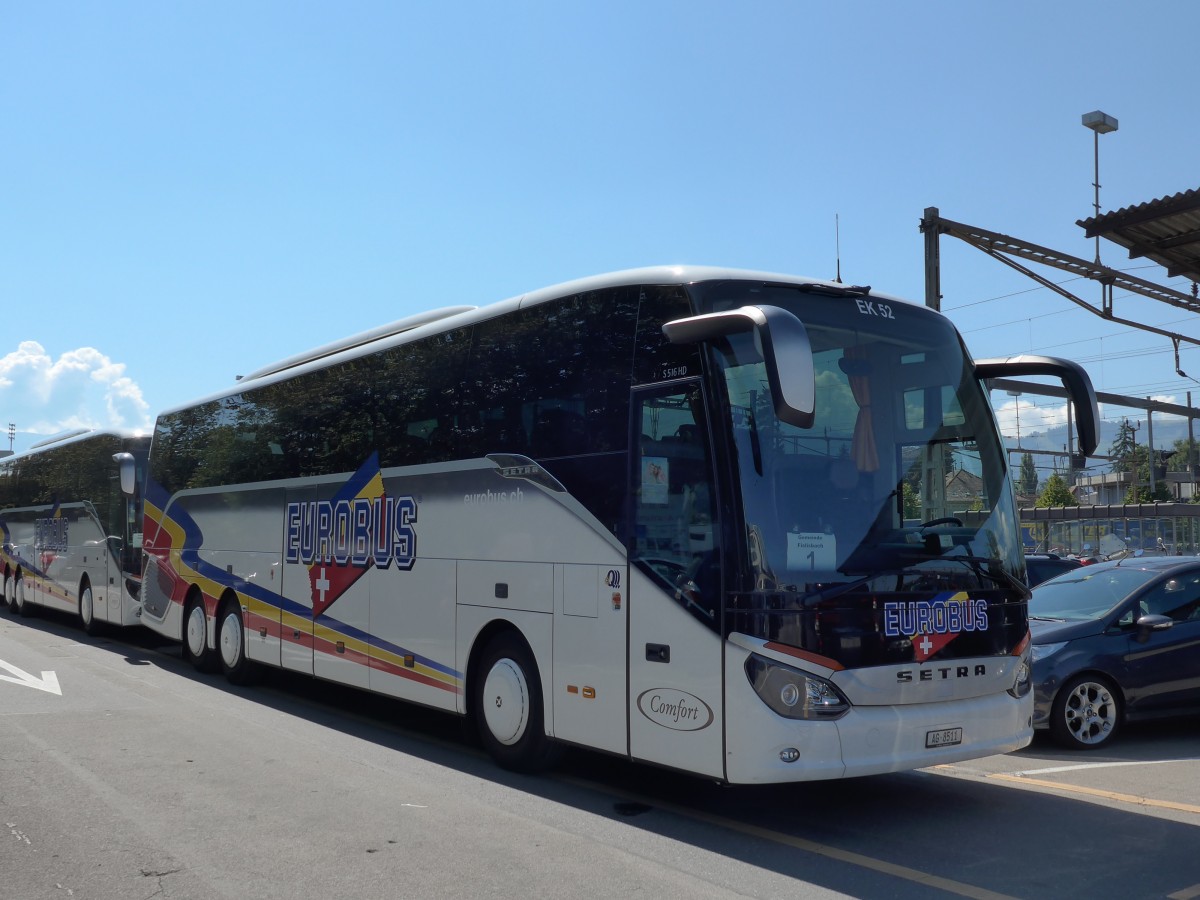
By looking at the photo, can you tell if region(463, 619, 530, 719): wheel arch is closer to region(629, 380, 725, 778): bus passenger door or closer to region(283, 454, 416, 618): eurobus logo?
region(283, 454, 416, 618): eurobus logo

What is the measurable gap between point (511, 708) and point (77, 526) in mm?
15363

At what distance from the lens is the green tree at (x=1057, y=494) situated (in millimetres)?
81438

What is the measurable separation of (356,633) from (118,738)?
7.54 feet

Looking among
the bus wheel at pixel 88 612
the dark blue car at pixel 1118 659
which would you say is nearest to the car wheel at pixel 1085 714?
the dark blue car at pixel 1118 659

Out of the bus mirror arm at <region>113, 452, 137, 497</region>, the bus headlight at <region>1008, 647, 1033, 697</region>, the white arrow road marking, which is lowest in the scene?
the white arrow road marking

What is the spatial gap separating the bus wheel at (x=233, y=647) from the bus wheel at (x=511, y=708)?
5677mm

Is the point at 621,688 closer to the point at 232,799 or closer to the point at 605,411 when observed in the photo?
the point at 605,411

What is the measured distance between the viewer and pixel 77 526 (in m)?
20.9

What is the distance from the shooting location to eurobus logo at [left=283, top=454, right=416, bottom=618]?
33.8ft

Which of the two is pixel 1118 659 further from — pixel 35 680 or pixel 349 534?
pixel 35 680

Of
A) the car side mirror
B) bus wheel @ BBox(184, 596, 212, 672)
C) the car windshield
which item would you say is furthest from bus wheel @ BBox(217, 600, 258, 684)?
the car side mirror

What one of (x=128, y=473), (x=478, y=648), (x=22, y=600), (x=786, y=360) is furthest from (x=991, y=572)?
(x=22, y=600)

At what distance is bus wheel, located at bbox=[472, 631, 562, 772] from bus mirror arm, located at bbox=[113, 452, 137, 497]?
1110 cm

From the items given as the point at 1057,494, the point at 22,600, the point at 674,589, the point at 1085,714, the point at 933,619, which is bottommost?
the point at 22,600
